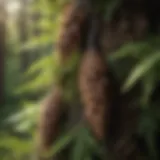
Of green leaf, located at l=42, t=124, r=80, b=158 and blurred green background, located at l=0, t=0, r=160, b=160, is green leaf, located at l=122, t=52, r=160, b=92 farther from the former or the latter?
green leaf, located at l=42, t=124, r=80, b=158

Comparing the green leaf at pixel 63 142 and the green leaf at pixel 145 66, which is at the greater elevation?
the green leaf at pixel 63 142

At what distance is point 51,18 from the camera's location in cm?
80

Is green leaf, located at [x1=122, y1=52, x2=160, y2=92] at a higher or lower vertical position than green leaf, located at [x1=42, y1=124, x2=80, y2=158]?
lower

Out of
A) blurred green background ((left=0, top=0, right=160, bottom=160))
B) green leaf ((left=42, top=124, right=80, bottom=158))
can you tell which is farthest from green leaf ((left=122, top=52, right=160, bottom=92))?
green leaf ((left=42, top=124, right=80, bottom=158))

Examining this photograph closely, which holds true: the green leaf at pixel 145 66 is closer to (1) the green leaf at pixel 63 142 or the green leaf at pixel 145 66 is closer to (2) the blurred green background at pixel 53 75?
(2) the blurred green background at pixel 53 75

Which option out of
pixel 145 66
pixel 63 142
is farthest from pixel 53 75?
pixel 145 66

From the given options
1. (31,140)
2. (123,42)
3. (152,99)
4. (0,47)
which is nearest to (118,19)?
(123,42)

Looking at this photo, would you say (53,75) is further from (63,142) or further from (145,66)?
(145,66)

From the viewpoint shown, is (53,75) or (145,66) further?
(53,75)

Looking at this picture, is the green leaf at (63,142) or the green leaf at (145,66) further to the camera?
the green leaf at (63,142)

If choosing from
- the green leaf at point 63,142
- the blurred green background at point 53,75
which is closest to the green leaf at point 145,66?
the blurred green background at point 53,75

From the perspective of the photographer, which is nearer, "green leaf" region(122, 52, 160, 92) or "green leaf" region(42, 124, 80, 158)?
"green leaf" region(122, 52, 160, 92)

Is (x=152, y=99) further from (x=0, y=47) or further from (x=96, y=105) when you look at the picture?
(x=0, y=47)

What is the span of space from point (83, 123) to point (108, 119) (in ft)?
0.28
